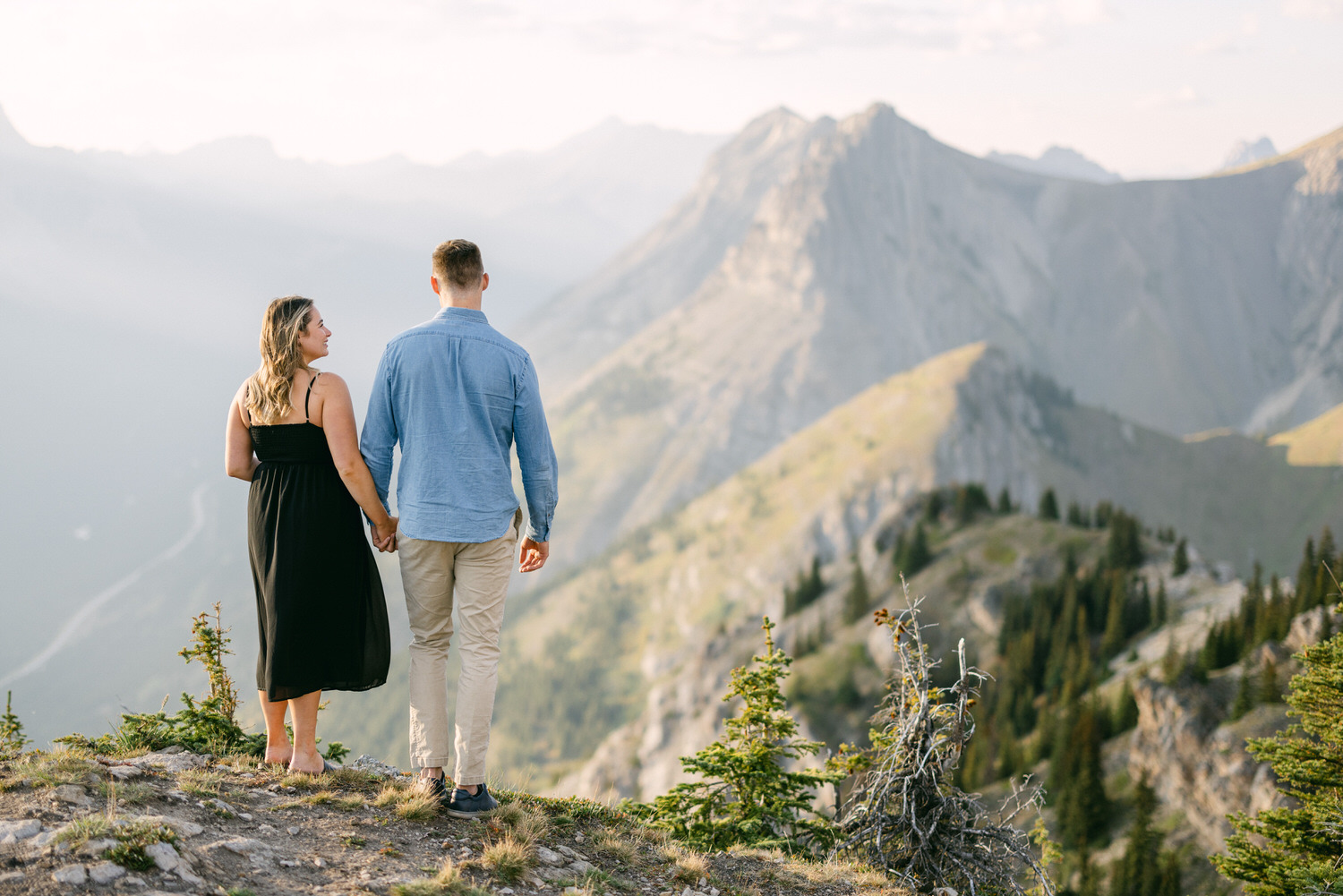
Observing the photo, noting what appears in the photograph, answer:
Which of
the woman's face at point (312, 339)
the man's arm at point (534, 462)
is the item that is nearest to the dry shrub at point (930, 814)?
the man's arm at point (534, 462)

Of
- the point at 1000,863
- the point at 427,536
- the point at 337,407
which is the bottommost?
the point at 1000,863

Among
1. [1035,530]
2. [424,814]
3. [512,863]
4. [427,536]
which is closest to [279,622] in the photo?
[427,536]

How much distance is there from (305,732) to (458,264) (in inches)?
169

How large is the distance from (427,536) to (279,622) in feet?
4.84

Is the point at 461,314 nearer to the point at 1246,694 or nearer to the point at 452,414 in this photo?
the point at 452,414

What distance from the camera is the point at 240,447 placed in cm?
702

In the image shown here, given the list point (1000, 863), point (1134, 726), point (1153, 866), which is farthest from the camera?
point (1134, 726)

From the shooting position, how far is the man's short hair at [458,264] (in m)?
6.62

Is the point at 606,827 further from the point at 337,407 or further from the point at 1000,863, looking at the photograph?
the point at 337,407

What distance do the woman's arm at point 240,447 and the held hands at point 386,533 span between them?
1102 millimetres

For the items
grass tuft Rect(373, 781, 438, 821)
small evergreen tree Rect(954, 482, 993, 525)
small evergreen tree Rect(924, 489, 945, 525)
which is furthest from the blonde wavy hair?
small evergreen tree Rect(924, 489, 945, 525)

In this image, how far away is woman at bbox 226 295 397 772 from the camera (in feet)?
21.9

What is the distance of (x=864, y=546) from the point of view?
4355 inches

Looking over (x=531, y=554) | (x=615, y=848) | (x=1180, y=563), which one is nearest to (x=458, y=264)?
(x=531, y=554)
